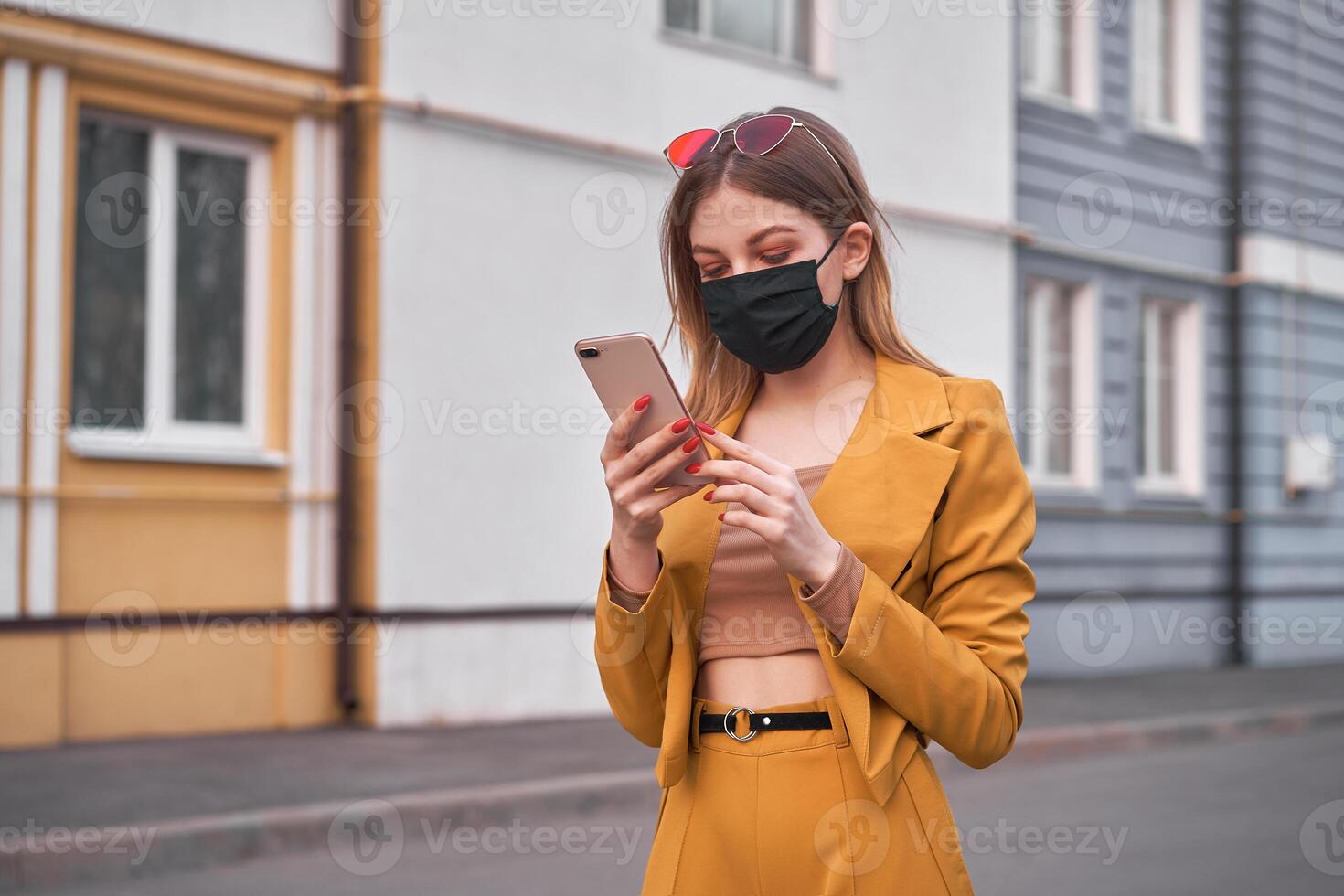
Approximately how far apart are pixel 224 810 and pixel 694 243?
4987mm

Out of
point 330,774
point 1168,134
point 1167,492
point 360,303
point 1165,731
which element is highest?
point 1168,134

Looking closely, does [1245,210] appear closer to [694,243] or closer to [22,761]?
[22,761]

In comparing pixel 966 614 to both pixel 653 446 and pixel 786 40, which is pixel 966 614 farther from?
pixel 786 40

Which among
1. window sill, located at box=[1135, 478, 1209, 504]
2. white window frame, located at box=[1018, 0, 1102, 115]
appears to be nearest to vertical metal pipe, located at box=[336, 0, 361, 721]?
white window frame, located at box=[1018, 0, 1102, 115]

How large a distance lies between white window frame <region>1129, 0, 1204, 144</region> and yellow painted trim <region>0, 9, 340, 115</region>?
29.3 feet

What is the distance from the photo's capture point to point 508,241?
9898 mm

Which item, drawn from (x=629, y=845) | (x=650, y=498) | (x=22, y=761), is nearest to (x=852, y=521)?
(x=650, y=498)

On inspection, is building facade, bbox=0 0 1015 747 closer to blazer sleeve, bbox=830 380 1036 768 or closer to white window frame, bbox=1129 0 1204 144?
blazer sleeve, bbox=830 380 1036 768

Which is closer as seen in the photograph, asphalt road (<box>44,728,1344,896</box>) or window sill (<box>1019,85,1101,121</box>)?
asphalt road (<box>44,728,1344,896</box>)

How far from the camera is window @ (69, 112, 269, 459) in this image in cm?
869

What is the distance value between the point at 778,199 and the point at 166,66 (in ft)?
25.0

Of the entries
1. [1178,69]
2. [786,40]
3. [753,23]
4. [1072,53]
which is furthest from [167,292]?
[1178,69]

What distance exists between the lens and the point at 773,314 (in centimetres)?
205

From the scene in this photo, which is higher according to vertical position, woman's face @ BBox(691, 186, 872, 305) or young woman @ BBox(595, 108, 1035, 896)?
woman's face @ BBox(691, 186, 872, 305)
